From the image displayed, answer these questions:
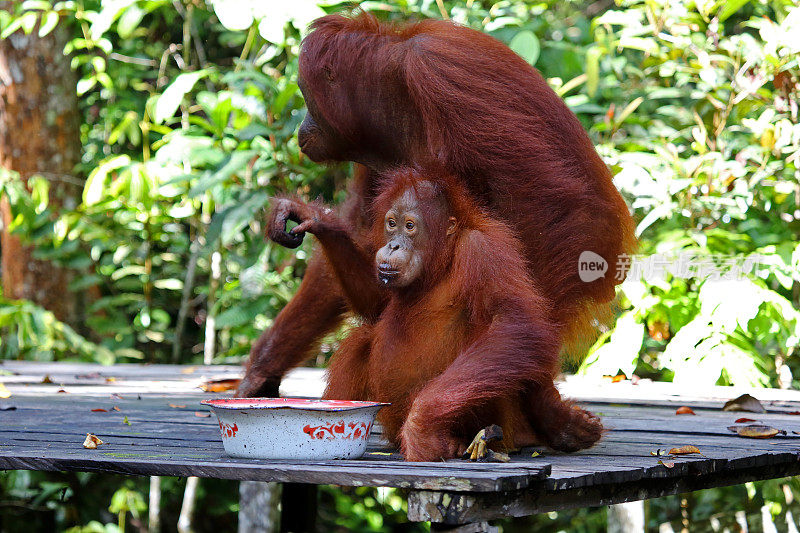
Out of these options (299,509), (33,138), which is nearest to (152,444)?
(299,509)

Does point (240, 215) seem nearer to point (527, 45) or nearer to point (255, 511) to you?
point (255, 511)

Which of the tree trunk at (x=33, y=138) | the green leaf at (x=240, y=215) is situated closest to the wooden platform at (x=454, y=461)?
the green leaf at (x=240, y=215)

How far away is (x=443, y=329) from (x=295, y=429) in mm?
461

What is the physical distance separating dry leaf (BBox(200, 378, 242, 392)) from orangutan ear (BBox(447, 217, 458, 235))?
179cm

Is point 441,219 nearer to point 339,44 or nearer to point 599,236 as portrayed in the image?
point 599,236

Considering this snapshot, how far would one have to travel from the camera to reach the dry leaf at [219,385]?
385cm

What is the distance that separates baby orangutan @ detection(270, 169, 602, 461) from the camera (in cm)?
208

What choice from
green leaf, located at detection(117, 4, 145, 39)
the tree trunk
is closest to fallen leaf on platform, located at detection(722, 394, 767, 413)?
green leaf, located at detection(117, 4, 145, 39)

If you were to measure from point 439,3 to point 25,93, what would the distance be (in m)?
2.76

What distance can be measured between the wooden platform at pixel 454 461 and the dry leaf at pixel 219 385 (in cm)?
5

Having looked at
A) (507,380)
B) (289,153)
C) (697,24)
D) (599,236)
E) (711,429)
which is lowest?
(711,429)

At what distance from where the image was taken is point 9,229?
5539 millimetres

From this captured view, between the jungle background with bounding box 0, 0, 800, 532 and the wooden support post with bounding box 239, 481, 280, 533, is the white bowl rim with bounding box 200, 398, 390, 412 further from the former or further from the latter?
the wooden support post with bounding box 239, 481, 280, 533

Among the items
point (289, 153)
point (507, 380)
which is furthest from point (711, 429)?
point (289, 153)
